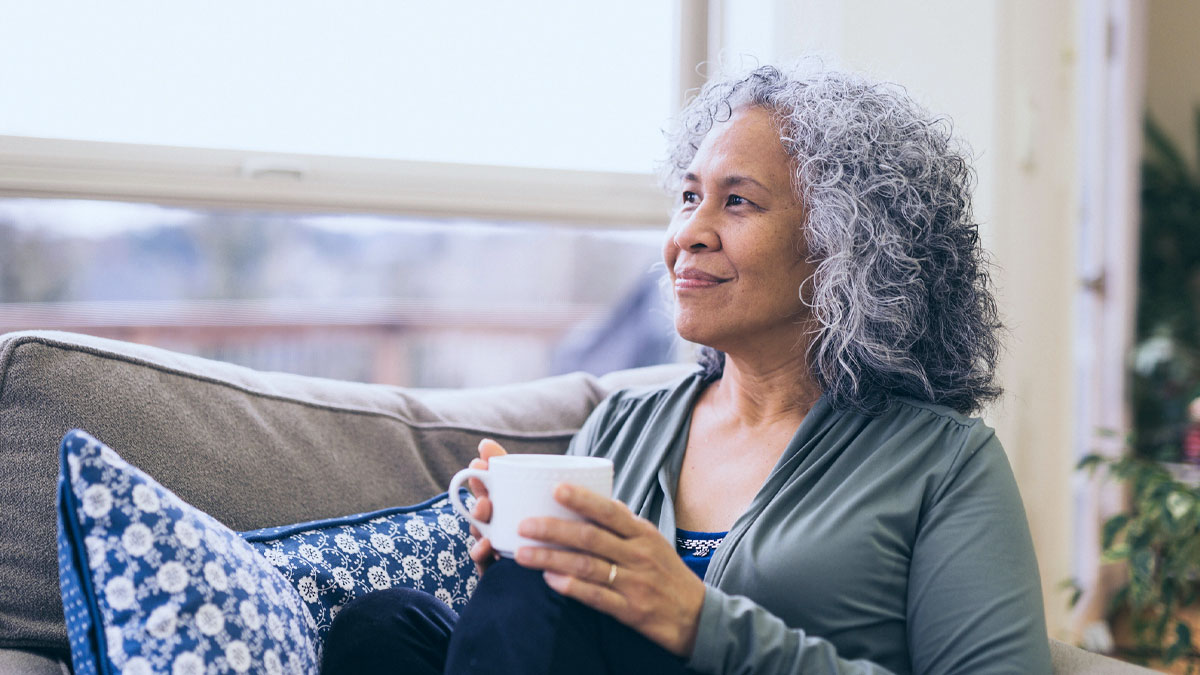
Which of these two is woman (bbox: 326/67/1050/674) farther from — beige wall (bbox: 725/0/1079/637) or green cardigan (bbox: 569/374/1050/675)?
beige wall (bbox: 725/0/1079/637)

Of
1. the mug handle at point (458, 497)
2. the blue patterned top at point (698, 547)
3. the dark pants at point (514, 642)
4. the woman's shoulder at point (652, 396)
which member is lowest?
the blue patterned top at point (698, 547)

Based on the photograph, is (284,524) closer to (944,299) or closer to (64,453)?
(64,453)

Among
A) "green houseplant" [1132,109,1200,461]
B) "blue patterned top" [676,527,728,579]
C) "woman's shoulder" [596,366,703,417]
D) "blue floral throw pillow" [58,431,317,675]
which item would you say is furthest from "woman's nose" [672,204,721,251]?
"green houseplant" [1132,109,1200,461]

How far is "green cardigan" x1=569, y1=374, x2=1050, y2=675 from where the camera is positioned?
3.10 ft

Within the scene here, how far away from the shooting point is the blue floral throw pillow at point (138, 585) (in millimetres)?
818

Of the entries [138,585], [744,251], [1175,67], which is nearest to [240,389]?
[138,585]

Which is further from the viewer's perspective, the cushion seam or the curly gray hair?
the curly gray hair

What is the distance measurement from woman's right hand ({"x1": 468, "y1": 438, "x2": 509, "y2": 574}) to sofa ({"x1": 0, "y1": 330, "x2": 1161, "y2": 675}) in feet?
1.12

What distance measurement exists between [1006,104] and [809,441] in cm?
130

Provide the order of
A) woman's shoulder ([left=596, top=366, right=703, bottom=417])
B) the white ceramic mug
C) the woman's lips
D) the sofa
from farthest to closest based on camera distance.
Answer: woman's shoulder ([left=596, top=366, right=703, bottom=417]) → the woman's lips → the sofa → the white ceramic mug

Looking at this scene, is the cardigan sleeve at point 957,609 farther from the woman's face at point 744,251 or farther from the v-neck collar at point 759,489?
the woman's face at point 744,251

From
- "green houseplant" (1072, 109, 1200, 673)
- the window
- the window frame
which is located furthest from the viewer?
"green houseplant" (1072, 109, 1200, 673)

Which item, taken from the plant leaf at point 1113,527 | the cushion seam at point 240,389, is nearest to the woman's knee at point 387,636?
the cushion seam at point 240,389

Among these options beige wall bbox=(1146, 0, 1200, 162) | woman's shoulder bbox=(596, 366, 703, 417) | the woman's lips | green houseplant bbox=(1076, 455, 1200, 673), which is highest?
beige wall bbox=(1146, 0, 1200, 162)
